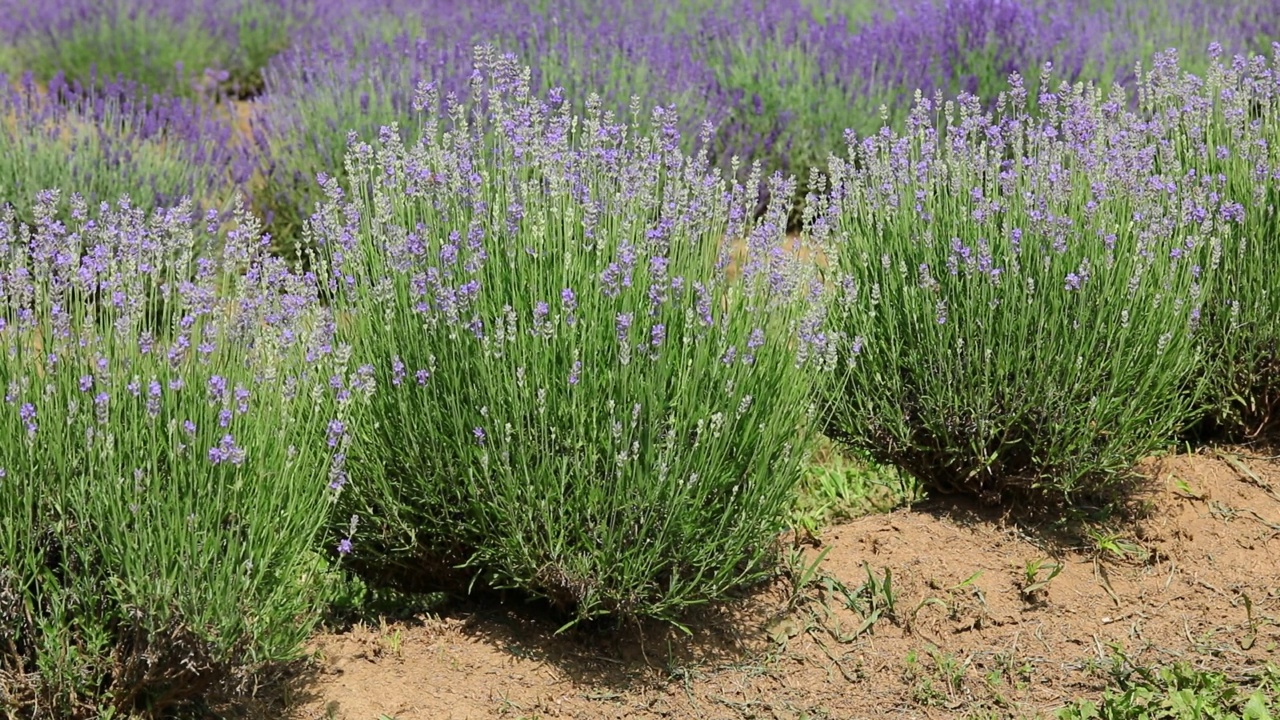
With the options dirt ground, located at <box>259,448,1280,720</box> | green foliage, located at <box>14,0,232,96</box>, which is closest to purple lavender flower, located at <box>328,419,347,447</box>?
dirt ground, located at <box>259,448,1280,720</box>

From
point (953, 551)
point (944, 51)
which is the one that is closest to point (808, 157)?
point (944, 51)

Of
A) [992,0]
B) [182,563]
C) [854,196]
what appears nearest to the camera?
[182,563]

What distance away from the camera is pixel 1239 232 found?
439cm

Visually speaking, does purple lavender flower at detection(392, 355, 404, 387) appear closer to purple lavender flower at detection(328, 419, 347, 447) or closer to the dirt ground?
purple lavender flower at detection(328, 419, 347, 447)

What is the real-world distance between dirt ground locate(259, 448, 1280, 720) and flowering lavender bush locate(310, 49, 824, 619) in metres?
0.17

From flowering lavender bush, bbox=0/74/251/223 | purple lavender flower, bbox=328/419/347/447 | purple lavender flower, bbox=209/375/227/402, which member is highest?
purple lavender flower, bbox=209/375/227/402

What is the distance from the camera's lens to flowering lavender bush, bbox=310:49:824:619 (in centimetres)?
337

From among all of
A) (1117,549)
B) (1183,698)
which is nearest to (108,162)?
(1117,549)

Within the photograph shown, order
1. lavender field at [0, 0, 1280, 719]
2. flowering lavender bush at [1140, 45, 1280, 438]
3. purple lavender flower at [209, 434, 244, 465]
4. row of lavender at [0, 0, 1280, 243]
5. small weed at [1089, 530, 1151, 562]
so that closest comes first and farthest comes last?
1. purple lavender flower at [209, 434, 244, 465]
2. lavender field at [0, 0, 1280, 719]
3. small weed at [1089, 530, 1151, 562]
4. flowering lavender bush at [1140, 45, 1280, 438]
5. row of lavender at [0, 0, 1280, 243]

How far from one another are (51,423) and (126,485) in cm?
22

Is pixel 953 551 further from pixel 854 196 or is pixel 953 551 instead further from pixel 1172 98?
pixel 1172 98

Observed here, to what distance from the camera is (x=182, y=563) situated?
2922 millimetres

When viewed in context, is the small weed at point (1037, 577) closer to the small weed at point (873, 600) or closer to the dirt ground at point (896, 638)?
the dirt ground at point (896, 638)

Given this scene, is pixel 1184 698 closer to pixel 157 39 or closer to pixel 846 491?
pixel 846 491
